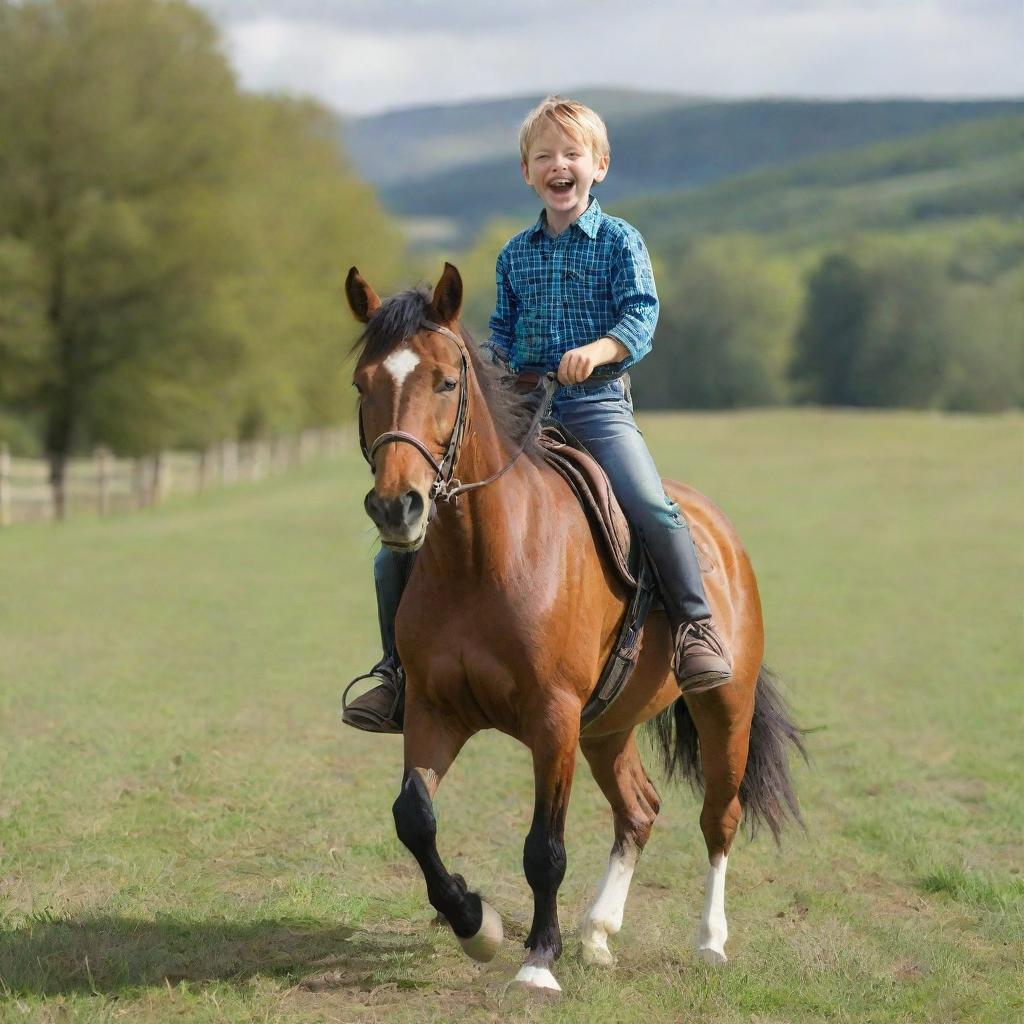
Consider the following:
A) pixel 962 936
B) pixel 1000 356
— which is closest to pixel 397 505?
pixel 962 936

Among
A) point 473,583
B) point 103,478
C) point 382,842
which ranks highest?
point 473,583

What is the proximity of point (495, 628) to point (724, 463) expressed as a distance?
43.1 meters

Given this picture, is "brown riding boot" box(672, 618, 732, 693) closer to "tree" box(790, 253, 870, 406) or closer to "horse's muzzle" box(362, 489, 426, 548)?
"horse's muzzle" box(362, 489, 426, 548)

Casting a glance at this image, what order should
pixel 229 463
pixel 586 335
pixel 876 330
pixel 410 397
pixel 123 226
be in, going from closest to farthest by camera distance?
pixel 410 397, pixel 586 335, pixel 123 226, pixel 229 463, pixel 876 330

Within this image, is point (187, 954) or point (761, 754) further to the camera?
point (761, 754)

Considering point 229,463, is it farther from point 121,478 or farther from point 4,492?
point 4,492

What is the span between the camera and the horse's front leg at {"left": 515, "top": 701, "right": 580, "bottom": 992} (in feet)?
16.6

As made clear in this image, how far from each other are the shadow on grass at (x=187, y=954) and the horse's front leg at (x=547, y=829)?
547 millimetres

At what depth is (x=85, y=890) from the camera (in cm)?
650

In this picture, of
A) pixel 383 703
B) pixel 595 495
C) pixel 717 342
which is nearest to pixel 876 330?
pixel 717 342

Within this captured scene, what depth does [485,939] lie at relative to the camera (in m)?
5.18

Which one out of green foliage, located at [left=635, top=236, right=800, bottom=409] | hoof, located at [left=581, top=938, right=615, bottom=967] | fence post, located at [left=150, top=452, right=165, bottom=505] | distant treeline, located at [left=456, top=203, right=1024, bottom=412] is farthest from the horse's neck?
green foliage, located at [left=635, top=236, right=800, bottom=409]

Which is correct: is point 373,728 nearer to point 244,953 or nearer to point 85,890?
point 244,953

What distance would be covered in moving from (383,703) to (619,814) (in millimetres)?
1323
